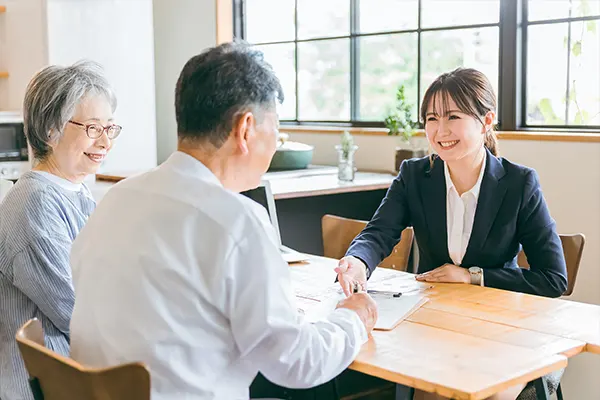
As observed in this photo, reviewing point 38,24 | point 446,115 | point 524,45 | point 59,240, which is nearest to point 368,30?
point 524,45

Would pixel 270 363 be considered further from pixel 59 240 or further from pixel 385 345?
pixel 59 240

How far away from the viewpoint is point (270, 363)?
1.54 metres

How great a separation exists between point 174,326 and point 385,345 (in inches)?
23.5

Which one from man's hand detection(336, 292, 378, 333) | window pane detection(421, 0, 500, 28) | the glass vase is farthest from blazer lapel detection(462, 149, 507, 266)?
window pane detection(421, 0, 500, 28)

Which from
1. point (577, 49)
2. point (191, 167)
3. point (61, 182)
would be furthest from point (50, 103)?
point (577, 49)

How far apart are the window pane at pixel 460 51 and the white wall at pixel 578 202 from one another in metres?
0.54

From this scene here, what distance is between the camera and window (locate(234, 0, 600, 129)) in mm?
3900

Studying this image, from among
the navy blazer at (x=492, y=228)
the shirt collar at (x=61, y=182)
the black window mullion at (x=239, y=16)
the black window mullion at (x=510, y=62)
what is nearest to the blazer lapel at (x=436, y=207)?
the navy blazer at (x=492, y=228)

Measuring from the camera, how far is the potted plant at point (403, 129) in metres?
4.30

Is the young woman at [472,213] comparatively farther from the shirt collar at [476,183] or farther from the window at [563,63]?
the window at [563,63]

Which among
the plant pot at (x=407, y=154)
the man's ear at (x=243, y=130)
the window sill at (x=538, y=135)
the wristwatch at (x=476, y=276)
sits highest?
the man's ear at (x=243, y=130)

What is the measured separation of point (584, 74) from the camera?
12.7 ft

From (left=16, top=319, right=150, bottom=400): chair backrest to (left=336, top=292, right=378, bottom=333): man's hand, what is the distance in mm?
673

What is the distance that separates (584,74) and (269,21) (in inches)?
94.0
